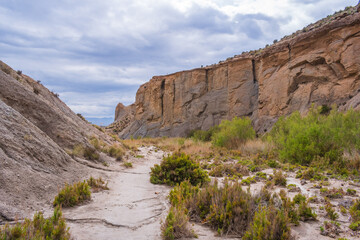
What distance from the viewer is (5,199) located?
13.7ft

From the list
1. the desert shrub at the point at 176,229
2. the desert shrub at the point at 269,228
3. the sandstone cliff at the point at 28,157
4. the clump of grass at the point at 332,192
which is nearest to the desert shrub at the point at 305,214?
the desert shrub at the point at 269,228

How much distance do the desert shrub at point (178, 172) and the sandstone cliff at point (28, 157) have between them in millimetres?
2248

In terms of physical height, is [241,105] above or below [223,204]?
above

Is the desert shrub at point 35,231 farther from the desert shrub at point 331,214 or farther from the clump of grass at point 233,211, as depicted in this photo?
the desert shrub at point 331,214

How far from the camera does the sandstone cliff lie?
4457 mm

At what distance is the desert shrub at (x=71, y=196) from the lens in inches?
190

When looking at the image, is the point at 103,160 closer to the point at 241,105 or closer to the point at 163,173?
the point at 163,173

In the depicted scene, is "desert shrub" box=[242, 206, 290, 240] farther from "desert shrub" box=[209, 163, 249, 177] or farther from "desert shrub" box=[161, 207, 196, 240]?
"desert shrub" box=[209, 163, 249, 177]

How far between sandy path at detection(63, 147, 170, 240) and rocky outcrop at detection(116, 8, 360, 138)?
53.4ft

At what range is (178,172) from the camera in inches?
290

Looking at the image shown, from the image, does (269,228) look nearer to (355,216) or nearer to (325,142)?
(355,216)

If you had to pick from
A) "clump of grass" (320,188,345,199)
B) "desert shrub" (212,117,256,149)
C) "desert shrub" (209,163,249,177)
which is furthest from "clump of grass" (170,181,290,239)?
"desert shrub" (212,117,256,149)

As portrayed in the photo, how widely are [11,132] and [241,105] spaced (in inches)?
1076

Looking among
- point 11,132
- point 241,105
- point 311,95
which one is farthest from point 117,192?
point 241,105
